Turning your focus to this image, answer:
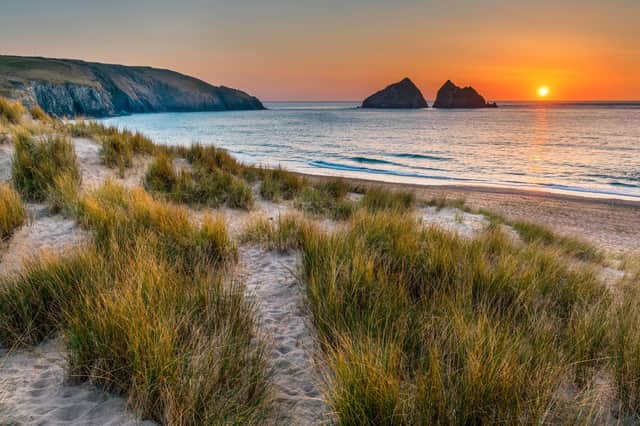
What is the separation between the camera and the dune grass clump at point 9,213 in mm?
4922

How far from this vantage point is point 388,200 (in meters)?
9.86

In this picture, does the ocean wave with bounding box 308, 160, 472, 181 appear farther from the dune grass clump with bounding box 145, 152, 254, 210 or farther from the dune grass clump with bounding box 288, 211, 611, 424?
the dune grass clump with bounding box 288, 211, 611, 424

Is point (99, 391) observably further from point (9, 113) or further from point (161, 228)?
point (9, 113)

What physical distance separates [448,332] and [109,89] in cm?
14520

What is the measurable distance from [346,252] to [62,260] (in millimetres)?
2904

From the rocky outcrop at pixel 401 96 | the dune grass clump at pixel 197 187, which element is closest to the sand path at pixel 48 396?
the dune grass clump at pixel 197 187

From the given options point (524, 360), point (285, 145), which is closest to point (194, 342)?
point (524, 360)

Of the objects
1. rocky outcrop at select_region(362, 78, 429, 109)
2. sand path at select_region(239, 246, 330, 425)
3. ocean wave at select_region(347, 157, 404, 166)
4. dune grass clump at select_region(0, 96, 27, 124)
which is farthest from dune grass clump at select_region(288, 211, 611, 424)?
rocky outcrop at select_region(362, 78, 429, 109)

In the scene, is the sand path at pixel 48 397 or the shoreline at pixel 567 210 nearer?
the sand path at pixel 48 397

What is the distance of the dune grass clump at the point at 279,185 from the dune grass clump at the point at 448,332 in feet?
14.8

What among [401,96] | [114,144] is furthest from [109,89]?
[114,144]

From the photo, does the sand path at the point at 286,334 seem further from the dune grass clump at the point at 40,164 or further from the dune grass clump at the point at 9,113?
the dune grass clump at the point at 9,113

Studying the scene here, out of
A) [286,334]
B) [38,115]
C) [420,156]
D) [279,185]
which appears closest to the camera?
[286,334]

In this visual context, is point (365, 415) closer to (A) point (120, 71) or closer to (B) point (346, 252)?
(B) point (346, 252)
